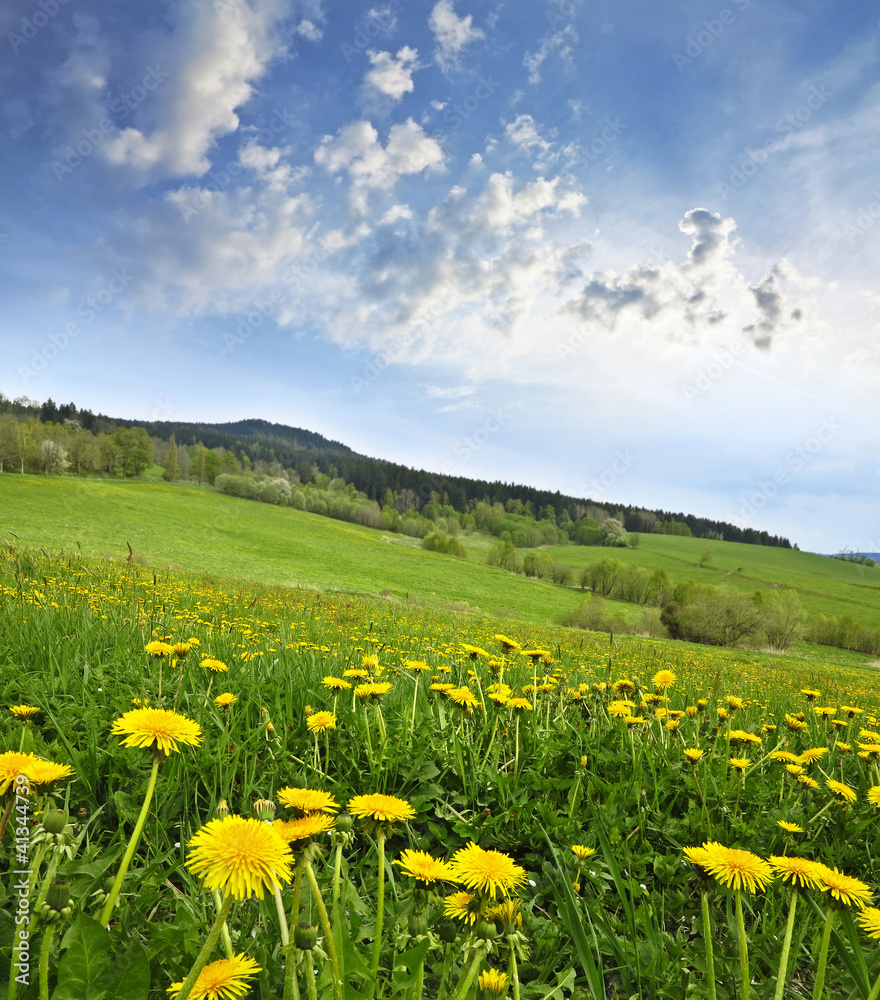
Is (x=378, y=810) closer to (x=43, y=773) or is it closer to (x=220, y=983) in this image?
(x=220, y=983)

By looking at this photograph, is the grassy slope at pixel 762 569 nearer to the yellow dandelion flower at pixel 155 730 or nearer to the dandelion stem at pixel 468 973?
the dandelion stem at pixel 468 973

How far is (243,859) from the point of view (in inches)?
34.5

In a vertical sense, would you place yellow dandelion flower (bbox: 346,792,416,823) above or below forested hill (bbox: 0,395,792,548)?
below

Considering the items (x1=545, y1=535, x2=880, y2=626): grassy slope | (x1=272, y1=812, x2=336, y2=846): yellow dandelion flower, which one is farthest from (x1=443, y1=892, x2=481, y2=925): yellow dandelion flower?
(x1=545, y1=535, x2=880, y2=626): grassy slope

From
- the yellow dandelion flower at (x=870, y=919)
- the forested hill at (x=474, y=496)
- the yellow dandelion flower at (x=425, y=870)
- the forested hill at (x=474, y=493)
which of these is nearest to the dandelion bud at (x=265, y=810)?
the yellow dandelion flower at (x=425, y=870)

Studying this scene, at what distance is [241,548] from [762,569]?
8575cm

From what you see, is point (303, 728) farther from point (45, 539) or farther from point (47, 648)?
point (45, 539)

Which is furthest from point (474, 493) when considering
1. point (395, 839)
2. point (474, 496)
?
point (395, 839)

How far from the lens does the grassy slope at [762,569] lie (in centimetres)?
6669

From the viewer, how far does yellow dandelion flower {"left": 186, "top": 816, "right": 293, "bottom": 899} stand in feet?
2.80

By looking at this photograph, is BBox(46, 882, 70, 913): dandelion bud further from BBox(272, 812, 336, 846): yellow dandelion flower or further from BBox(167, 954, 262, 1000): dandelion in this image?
BBox(272, 812, 336, 846): yellow dandelion flower

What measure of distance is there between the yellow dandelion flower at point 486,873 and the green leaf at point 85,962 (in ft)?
2.37

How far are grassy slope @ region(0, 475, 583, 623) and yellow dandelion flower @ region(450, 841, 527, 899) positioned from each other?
28.1 metres

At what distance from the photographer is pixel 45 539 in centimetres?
2759
